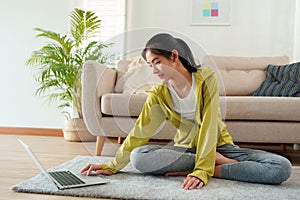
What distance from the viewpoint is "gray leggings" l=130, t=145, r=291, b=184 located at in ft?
5.94

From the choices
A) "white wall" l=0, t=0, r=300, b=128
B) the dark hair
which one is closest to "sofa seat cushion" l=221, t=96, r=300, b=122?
the dark hair

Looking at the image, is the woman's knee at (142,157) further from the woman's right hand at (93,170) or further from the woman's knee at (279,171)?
the woman's knee at (279,171)

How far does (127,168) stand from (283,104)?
1.00 metres

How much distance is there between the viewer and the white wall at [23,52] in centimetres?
391

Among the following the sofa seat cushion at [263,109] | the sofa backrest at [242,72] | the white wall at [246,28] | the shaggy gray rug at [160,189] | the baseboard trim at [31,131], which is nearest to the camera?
the shaggy gray rug at [160,189]

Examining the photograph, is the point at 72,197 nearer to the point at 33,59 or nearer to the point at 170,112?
the point at 170,112

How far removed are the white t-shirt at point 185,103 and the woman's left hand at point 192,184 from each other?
252 millimetres

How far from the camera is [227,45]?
3793 mm

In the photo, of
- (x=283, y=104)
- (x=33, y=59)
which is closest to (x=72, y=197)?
(x=283, y=104)

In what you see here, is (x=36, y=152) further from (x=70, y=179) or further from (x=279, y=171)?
(x=279, y=171)

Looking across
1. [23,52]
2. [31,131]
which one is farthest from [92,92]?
[23,52]

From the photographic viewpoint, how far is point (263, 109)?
2533 mm

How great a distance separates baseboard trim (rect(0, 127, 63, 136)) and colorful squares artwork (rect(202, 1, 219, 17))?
166 centimetres

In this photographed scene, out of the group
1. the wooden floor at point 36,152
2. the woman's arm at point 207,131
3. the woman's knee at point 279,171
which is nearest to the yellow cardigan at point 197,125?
the woman's arm at point 207,131
